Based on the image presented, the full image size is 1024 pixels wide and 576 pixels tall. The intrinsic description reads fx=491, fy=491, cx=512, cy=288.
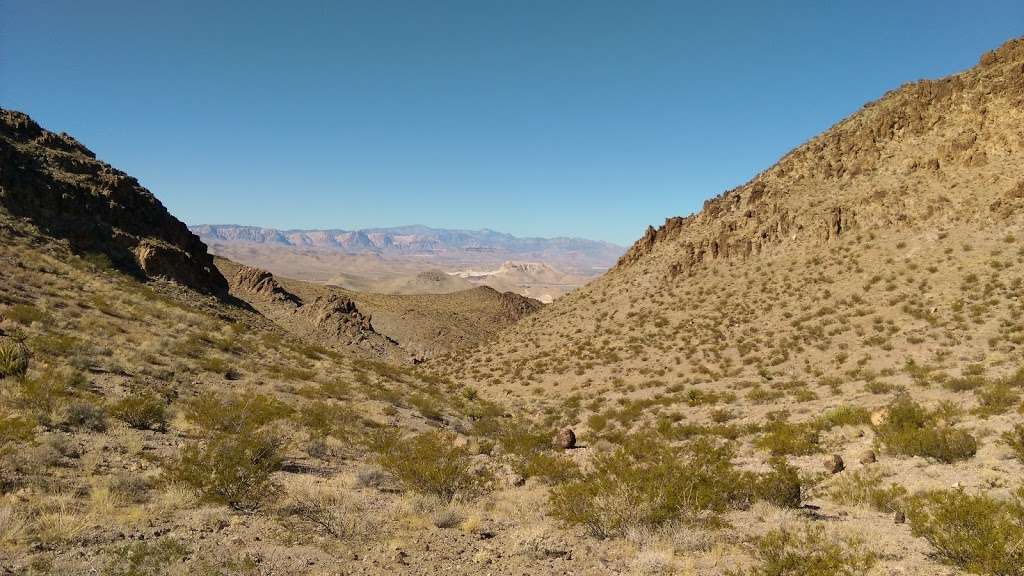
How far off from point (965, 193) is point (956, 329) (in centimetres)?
1333

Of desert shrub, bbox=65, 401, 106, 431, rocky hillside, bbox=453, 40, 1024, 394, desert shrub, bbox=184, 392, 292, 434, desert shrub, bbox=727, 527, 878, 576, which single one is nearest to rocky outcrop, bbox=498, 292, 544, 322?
rocky hillside, bbox=453, 40, 1024, 394

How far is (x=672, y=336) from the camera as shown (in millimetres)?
31156

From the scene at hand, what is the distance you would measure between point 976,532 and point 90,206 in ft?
132

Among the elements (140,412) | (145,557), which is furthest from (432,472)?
(140,412)

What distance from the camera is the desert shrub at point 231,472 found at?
316 inches

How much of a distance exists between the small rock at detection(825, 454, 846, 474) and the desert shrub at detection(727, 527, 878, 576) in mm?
4045

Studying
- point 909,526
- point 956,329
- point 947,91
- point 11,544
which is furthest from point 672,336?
point 11,544

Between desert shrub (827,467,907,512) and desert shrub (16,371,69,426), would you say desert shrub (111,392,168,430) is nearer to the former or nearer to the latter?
desert shrub (16,371,69,426)

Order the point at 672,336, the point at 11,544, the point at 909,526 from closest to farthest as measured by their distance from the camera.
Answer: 1. the point at 11,544
2. the point at 909,526
3. the point at 672,336

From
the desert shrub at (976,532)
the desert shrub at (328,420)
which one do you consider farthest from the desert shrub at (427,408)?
the desert shrub at (976,532)

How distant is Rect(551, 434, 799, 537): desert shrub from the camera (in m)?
7.80

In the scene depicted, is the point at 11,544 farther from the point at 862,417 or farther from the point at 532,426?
the point at 862,417

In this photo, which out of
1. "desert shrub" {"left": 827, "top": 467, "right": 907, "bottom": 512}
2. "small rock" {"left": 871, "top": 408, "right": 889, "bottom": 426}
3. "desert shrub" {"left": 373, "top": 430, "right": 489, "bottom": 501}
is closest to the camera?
"desert shrub" {"left": 827, "top": 467, "right": 907, "bottom": 512}

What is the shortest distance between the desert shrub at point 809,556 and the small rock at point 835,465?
404 cm
